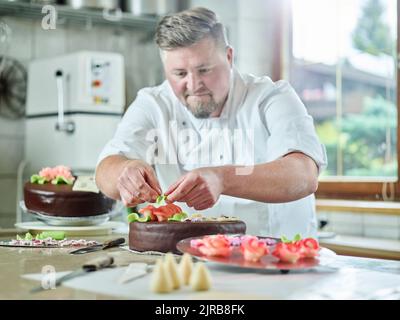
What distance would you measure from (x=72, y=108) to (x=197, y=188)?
7.45 feet

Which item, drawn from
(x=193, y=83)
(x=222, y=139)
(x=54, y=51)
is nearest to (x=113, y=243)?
(x=193, y=83)

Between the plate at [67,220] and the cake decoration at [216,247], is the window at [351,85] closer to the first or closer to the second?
the plate at [67,220]

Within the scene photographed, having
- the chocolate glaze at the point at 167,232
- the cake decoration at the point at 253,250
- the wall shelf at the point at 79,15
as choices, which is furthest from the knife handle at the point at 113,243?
the wall shelf at the point at 79,15

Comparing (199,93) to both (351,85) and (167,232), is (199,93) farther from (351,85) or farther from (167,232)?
(351,85)

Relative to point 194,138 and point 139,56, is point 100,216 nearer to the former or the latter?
point 194,138

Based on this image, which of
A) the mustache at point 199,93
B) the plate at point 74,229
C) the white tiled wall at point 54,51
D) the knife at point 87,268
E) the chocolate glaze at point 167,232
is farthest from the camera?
the white tiled wall at point 54,51

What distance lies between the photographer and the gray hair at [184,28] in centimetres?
180

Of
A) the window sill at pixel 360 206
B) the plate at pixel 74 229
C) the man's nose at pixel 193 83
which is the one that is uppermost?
the man's nose at pixel 193 83

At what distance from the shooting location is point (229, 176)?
4.95 feet

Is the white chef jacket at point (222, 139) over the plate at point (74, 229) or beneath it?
over

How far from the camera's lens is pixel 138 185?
1.50 m

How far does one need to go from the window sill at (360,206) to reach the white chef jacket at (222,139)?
0.96 m
